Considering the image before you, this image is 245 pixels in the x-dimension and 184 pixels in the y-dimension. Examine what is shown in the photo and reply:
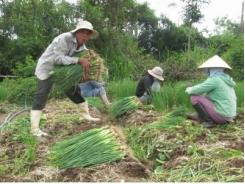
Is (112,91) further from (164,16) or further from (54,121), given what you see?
(164,16)

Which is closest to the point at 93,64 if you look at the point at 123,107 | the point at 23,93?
the point at 123,107

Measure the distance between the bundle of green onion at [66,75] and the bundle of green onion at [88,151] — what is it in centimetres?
123

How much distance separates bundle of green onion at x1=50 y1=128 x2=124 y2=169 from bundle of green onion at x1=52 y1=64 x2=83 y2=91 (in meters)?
1.23

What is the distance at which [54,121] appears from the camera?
19.8 feet

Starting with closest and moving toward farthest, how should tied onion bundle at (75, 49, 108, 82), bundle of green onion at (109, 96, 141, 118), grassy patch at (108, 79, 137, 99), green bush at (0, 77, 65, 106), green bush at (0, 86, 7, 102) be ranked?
tied onion bundle at (75, 49, 108, 82)
bundle of green onion at (109, 96, 141, 118)
grassy patch at (108, 79, 137, 99)
green bush at (0, 77, 65, 106)
green bush at (0, 86, 7, 102)

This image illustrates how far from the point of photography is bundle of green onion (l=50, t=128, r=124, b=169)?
3.91 metres

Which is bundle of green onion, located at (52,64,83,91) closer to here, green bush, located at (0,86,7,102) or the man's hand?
the man's hand

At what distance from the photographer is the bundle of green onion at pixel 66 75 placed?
17.3 ft

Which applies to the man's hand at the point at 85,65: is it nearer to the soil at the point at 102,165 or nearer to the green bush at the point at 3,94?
the soil at the point at 102,165

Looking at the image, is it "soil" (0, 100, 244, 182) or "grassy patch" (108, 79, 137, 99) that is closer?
"soil" (0, 100, 244, 182)

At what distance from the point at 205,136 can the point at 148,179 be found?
1379 millimetres

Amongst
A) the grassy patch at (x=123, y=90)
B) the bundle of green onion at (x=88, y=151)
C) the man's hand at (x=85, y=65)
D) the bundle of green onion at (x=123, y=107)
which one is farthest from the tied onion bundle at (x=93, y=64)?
the grassy patch at (x=123, y=90)

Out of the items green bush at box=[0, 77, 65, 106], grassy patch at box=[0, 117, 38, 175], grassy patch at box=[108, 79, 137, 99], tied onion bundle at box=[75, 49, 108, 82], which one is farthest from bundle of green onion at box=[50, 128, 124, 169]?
green bush at box=[0, 77, 65, 106]

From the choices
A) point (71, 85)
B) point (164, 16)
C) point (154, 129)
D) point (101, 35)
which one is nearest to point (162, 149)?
point (154, 129)
